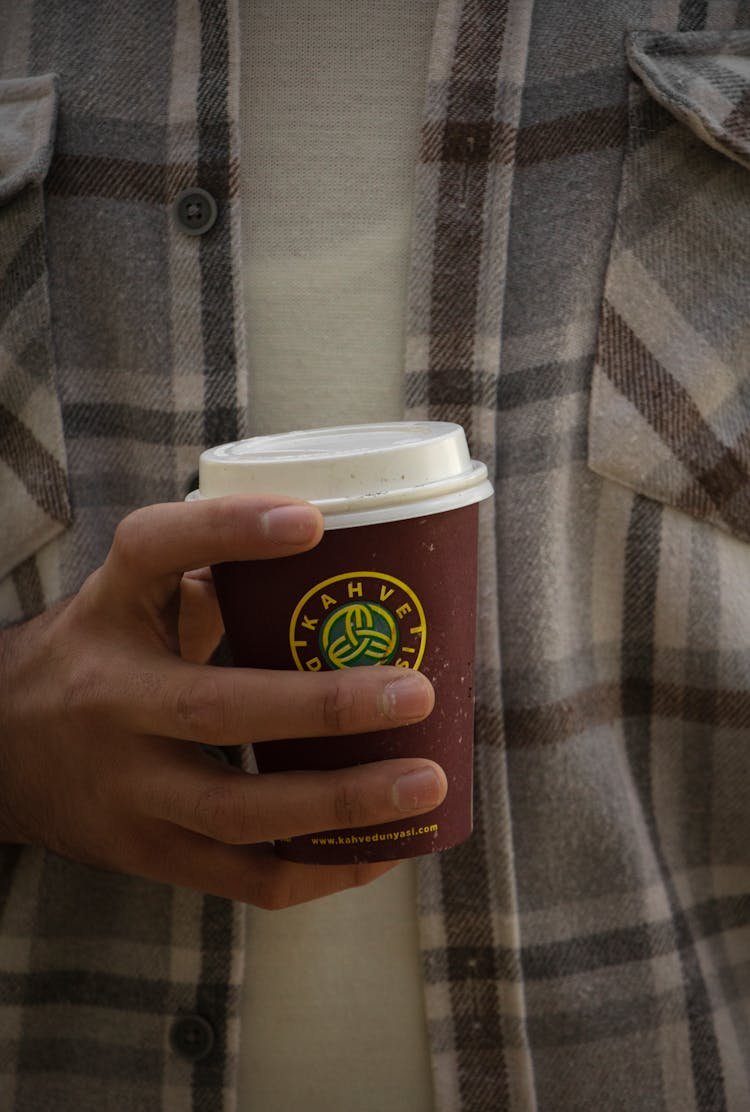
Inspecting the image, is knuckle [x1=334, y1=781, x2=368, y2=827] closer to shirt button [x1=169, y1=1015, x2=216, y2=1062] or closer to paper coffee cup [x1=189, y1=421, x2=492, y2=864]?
paper coffee cup [x1=189, y1=421, x2=492, y2=864]

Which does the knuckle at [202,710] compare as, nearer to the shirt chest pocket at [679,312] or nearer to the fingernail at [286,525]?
the fingernail at [286,525]

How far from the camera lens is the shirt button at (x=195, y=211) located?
3.21 feet

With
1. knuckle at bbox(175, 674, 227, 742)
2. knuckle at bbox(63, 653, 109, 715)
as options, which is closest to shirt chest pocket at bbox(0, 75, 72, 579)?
knuckle at bbox(63, 653, 109, 715)

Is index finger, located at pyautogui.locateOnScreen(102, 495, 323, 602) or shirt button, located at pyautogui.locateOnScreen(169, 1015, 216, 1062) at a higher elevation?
→ index finger, located at pyautogui.locateOnScreen(102, 495, 323, 602)

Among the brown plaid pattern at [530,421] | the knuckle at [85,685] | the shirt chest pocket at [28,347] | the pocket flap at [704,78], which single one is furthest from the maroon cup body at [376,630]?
the pocket flap at [704,78]

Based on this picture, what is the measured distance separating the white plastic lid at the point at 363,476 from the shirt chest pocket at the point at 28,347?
0.32 meters

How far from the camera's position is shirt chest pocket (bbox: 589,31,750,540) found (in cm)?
97

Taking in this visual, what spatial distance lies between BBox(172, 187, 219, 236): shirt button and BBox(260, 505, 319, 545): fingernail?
1.51 ft

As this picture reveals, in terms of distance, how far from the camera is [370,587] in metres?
0.71

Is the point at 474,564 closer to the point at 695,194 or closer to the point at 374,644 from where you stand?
the point at 374,644

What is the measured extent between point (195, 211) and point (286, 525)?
49cm

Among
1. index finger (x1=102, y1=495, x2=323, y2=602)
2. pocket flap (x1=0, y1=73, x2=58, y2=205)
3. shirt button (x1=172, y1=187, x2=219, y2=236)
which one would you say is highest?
pocket flap (x1=0, y1=73, x2=58, y2=205)

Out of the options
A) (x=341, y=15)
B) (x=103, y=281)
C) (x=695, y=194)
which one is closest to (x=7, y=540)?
(x=103, y=281)

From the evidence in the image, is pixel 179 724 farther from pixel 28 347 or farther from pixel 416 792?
pixel 28 347
